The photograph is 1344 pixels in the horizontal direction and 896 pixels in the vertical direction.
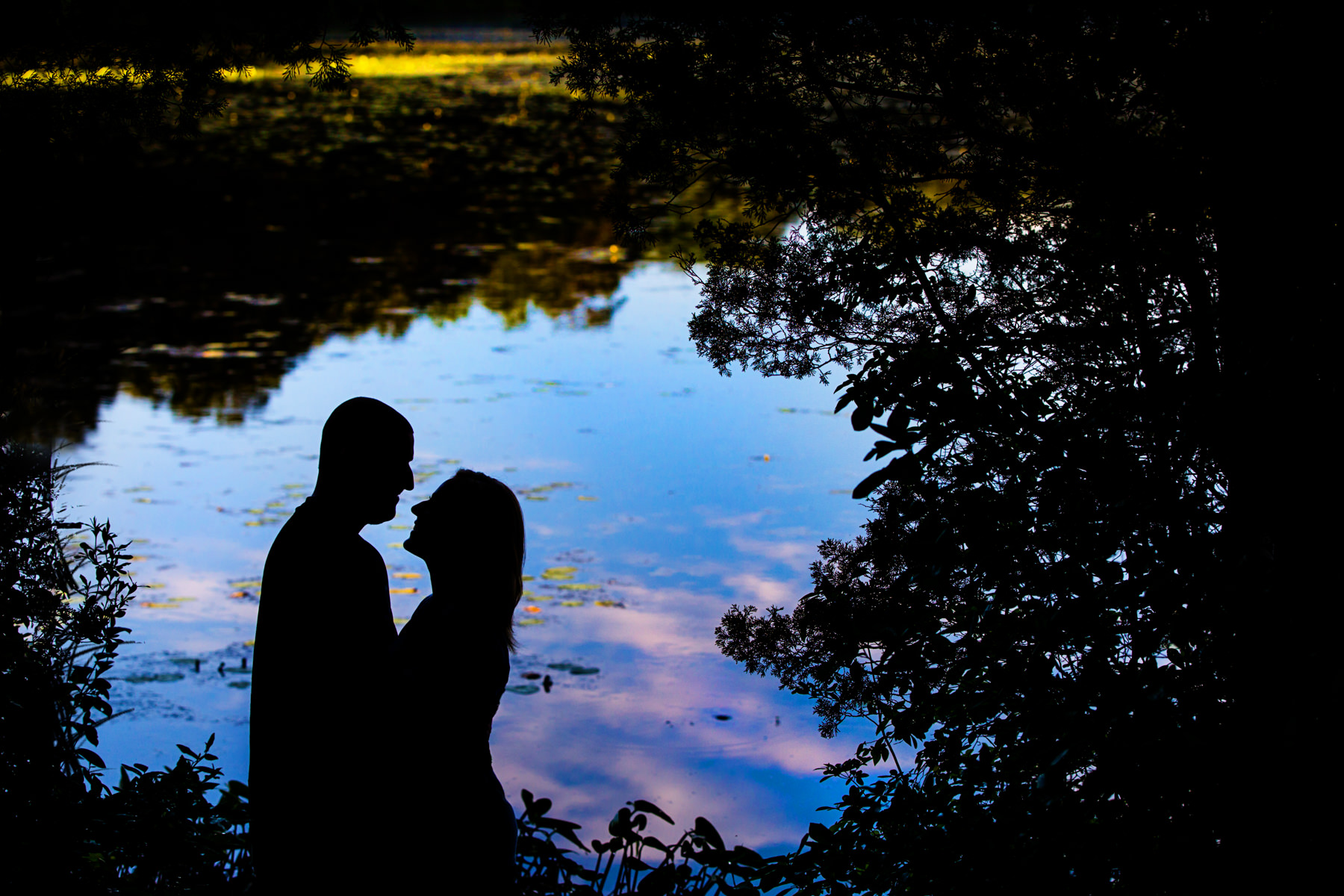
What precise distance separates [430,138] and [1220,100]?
21.7m

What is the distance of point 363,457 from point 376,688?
0.44 meters

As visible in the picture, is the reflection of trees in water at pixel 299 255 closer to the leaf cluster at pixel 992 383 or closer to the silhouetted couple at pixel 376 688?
the silhouetted couple at pixel 376 688

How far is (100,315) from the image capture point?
11695mm

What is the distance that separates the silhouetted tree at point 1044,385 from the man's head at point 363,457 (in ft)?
3.08

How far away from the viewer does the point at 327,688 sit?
209 centimetres

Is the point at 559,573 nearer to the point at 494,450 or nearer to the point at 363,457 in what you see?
the point at 494,450

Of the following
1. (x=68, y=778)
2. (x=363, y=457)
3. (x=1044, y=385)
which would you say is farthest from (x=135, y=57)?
(x=1044, y=385)

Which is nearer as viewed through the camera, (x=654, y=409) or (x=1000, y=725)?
(x=1000, y=725)

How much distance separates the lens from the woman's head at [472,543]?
2268 mm

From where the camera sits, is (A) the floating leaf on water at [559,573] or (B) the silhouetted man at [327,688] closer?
(B) the silhouetted man at [327,688]

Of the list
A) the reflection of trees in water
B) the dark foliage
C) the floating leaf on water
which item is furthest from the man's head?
the floating leaf on water

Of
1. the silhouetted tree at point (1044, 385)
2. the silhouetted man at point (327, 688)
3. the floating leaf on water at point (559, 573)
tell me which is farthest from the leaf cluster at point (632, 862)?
the floating leaf on water at point (559, 573)

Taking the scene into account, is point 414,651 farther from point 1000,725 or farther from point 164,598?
point 164,598

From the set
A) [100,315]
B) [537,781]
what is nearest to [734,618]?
[537,781]
